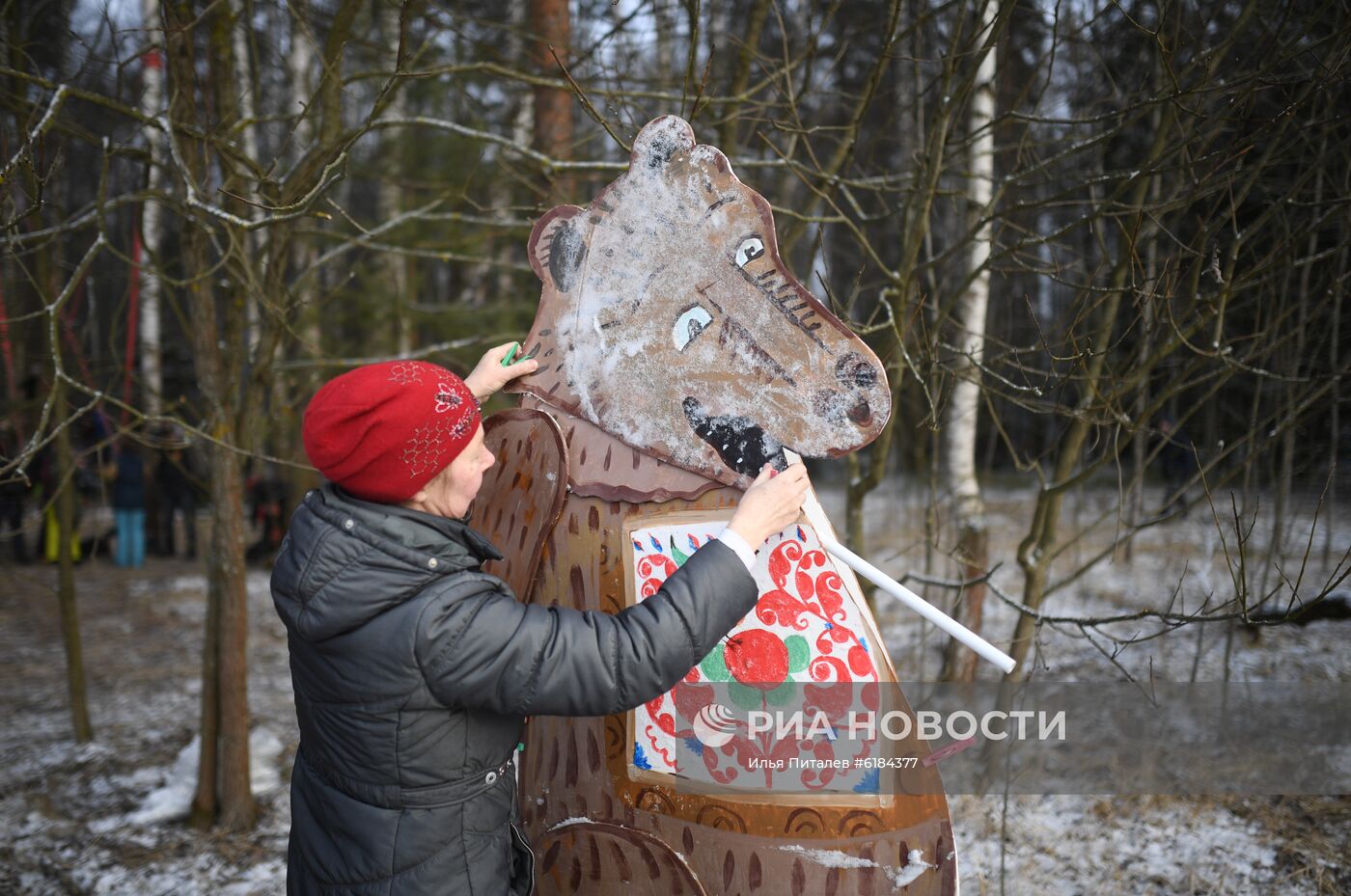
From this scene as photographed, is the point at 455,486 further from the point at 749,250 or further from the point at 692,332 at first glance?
the point at 749,250

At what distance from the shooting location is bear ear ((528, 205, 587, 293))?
1.94 metres

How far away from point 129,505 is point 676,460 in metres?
8.42

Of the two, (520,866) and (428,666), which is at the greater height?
(428,666)

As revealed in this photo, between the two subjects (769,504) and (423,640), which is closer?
(423,640)

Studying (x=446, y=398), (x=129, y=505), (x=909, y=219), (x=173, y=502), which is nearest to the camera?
(x=446, y=398)

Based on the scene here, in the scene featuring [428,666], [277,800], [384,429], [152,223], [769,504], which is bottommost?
[277,800]

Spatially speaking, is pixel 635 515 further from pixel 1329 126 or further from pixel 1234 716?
pixel 1234 716

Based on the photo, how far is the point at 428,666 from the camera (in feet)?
4.35

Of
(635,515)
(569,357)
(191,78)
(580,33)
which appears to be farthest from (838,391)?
(580,33)

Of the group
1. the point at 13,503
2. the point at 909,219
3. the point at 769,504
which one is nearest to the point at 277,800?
the point at 769,504

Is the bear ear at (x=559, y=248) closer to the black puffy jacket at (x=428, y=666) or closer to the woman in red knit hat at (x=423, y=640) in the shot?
the woman in red knit hat at (x=423, y=640)

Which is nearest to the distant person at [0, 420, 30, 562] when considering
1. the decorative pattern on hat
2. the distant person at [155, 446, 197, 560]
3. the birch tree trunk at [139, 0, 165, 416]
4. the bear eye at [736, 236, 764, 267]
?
the birch tree trunk at [139, 0, 165, 416]

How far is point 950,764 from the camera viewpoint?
4215 mm

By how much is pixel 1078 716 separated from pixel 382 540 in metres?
4.31
